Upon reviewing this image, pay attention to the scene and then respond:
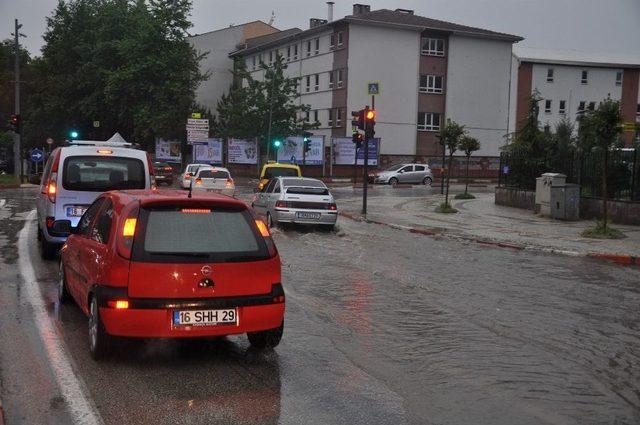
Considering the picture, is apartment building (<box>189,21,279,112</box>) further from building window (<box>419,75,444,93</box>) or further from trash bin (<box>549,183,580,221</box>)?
trash bin (<box>549,183,580,221</box>)

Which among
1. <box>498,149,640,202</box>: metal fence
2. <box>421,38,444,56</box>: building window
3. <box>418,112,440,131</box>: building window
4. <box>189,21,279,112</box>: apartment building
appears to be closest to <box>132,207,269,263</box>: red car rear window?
<box>498,149,640,202</box>: metal fence

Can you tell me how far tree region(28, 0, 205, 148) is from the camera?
5203 cm

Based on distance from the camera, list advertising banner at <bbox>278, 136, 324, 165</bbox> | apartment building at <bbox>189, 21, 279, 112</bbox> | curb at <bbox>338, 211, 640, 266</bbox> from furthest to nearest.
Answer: apartment building at <bbox>189, 21, 279, 112</bbox> → advertising banner at <bbox>278, 136, 324, 165</bbox> → curb at <bbox>338, 211, 640, 266</bbox>

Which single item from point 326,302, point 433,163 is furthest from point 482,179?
point 326,302

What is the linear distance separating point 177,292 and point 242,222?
3.01 feet

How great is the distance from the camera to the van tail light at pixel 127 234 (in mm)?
5656

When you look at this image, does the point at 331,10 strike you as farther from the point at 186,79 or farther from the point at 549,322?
the point at 549,322

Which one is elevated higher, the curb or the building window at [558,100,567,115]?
the building window at [558,100,567,115]

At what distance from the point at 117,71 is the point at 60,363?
166 feet

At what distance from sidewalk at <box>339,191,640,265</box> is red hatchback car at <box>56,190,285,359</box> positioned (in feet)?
34.6

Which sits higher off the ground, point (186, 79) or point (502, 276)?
point (186, 79)

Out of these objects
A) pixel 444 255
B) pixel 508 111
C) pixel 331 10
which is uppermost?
pixel 331 10

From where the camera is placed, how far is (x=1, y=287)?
902cm

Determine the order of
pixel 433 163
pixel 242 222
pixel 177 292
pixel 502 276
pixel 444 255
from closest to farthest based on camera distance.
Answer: pixel 177 292
pixel 242 222
pixel 502 276
pixel 444 255
pixel 433 163
